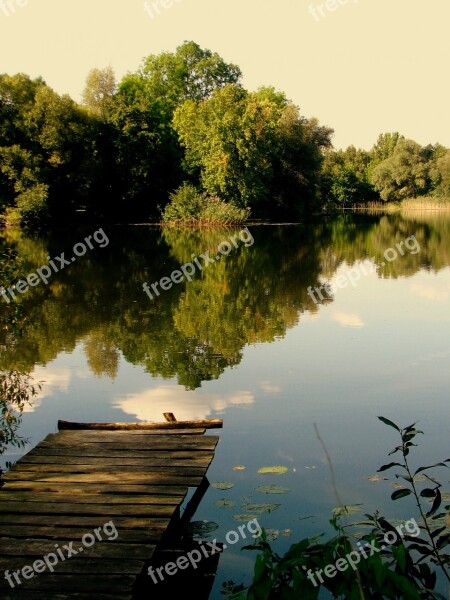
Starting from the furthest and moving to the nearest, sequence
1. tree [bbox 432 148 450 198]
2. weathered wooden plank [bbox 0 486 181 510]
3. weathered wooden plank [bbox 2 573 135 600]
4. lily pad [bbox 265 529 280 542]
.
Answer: tree [bbox 432 148 450 198] < lily pad [bbox 265 529 280 542] < weathered wooden plank [bbox 0 486 181 510] < weathered wooden plank [bbox 2 573 135 600]

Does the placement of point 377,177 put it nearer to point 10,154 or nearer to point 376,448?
point 10,154

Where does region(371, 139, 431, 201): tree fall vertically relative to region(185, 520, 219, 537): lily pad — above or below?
above

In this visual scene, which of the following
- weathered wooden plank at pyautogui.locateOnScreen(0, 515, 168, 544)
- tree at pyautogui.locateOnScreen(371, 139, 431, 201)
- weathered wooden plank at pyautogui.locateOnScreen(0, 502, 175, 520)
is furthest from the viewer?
tree at pyautogui.locateOnScreen(371, 139, 431, 201)

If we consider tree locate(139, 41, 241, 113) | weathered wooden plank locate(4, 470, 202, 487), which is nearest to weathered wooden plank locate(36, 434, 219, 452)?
weathered wooden plank locate(4, 470, 202, 487)

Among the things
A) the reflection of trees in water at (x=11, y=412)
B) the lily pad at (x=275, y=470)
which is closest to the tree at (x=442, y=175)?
the reflection of trees in water at (x=11, y=412)

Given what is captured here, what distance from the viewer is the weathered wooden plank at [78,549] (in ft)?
14.1

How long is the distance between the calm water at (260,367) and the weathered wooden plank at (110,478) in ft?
Result: 1.53

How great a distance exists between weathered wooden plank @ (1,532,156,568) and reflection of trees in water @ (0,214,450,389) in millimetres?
3699

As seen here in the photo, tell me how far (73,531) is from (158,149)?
53.1 metres

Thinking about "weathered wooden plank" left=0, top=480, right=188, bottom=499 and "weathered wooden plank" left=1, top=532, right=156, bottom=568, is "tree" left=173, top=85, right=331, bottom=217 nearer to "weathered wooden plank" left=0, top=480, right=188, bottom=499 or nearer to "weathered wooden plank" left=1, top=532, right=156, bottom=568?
"weathered wooden plank" left=0, top=480, right=188, bottom=499

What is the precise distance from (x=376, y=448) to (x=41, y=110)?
45.2m

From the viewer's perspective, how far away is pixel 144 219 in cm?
5747

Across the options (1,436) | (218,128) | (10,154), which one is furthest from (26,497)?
(218,128)

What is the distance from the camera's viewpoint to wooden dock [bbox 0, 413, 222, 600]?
406 centimetres
